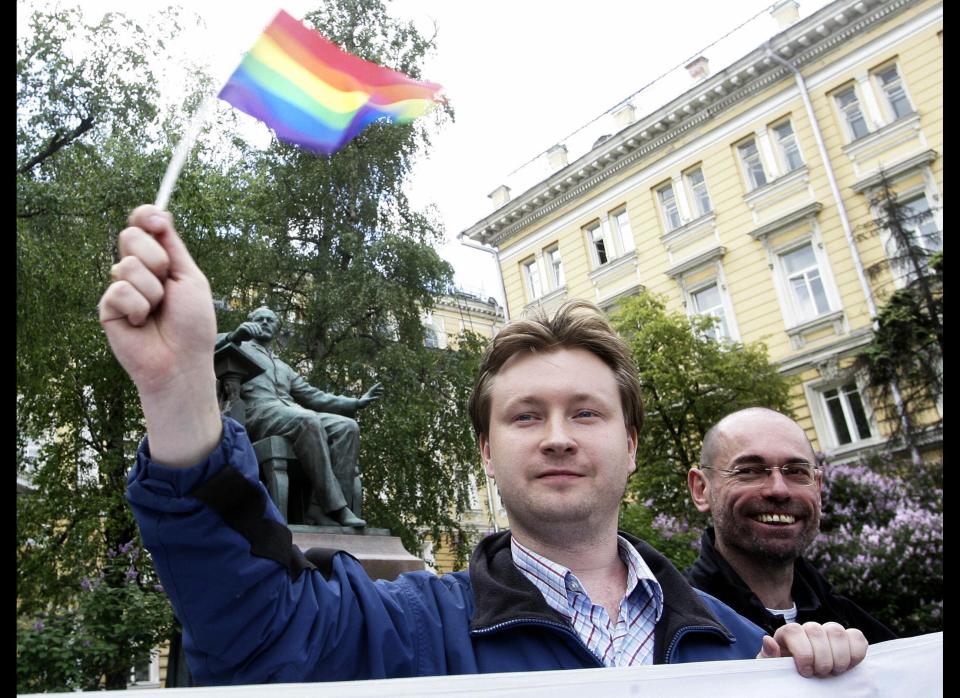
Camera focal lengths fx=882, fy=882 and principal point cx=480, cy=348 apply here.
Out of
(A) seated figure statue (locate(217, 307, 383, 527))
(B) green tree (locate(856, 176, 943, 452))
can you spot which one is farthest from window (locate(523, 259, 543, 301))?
(A) seated figure statue (locate(217, 307, 383, 527))

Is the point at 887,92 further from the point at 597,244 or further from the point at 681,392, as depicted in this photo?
the point at 681,392

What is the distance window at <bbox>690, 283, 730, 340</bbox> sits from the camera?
928 inches

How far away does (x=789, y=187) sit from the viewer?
22.8 metres

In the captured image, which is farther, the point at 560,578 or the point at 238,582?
the point at 560,578

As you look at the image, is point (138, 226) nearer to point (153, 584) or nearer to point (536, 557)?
point (536, 557)

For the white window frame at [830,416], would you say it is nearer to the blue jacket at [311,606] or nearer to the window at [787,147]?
the window at [787,147]

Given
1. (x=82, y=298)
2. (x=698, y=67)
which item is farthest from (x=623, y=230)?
(x=82, y=298)

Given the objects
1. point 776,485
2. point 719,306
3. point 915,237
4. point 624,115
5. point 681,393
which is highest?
point 624,115

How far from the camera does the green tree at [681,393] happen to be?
18.3 m

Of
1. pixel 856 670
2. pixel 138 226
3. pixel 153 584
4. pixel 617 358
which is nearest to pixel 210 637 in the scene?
pixel 138 226

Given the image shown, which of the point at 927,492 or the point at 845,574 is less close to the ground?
the point at 927,492

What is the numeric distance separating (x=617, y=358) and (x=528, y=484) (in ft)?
1.38

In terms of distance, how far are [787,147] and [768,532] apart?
2261 centimetres
